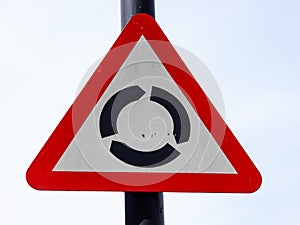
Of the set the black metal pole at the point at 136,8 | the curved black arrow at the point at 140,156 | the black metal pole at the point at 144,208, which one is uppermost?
the black metal pole at the point at 136,8

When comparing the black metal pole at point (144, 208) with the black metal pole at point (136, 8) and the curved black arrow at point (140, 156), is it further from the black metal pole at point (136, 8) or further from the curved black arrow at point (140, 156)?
the black metal pole at point (136, 8)

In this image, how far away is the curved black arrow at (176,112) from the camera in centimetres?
166

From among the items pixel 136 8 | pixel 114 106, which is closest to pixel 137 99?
pixel 114 106

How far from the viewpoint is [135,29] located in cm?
173

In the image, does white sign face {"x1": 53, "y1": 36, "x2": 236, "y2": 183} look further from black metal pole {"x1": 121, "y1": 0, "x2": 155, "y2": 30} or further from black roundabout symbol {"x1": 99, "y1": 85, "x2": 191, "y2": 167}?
black metal pole {"x1": 121, "y1": 0, "x2": 155, "y2": 30}

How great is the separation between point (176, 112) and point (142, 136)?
13cm

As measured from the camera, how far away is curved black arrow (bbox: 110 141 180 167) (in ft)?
5.31

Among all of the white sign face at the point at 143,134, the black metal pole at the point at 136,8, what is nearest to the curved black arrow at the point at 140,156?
the white sign face at the point at 143,134

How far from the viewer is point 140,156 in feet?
5.33

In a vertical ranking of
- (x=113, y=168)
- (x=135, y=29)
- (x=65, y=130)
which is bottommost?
(x=113, y=168)

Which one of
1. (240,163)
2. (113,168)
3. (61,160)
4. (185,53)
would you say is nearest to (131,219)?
(113,168)

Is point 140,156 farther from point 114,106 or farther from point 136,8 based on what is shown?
point 136,8

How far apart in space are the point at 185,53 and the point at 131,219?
52 cm

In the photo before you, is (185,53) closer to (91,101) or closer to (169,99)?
(169,99)
